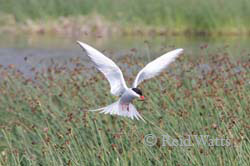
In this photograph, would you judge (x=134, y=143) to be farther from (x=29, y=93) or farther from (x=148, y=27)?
(x=148, y=27)

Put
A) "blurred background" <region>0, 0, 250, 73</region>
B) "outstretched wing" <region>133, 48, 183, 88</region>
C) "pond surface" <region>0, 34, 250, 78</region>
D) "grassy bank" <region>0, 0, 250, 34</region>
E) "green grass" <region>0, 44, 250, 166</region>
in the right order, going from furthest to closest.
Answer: "grassy bank" <region>0, 0, 250, 34</region> → "blurred background" <region>0, 0, 250, 73</region> → "pond surface" <region>0, 34, 250, 78</region> → "green grass" <region>0, 44, 250, 166</region> → "outstretched wing" <region>133, 48, 183, 88</region>

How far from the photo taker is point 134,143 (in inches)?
214

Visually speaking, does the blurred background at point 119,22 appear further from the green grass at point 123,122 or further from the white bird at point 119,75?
the white bird at point 119,75

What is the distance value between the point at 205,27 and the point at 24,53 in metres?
6.28

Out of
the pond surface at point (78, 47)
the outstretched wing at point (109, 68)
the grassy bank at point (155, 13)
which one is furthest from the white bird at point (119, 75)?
the grassy bank at point (155, 13)

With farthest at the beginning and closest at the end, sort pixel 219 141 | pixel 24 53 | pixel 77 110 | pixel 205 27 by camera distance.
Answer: pixel 205 27 < pixel 24 53 < pixel 77 110 < pixel 219 141

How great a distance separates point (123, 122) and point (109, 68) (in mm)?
1877

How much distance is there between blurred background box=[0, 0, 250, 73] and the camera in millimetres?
18453

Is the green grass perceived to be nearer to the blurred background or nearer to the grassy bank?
the blurred background

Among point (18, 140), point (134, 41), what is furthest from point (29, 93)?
point (134, 41)

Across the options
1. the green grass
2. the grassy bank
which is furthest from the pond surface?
the green grass

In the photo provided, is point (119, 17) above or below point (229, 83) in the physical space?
above

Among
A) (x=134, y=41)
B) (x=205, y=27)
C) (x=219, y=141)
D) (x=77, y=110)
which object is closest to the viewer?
(x=219, y=141)

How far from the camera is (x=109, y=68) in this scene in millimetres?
4441
